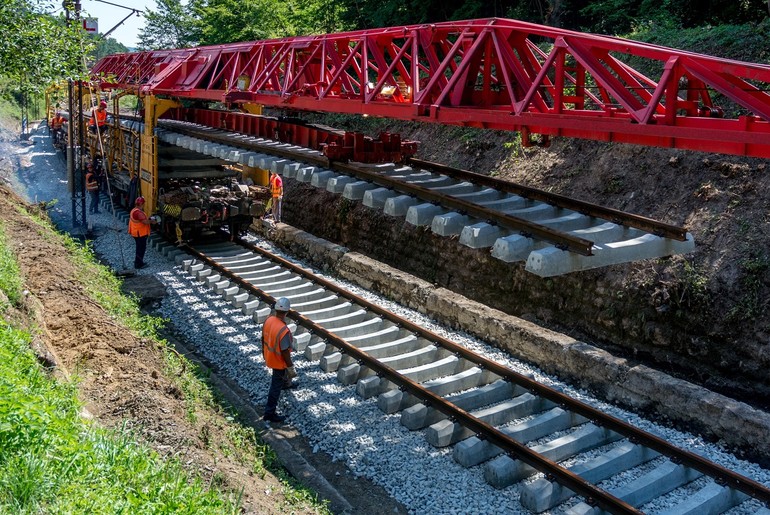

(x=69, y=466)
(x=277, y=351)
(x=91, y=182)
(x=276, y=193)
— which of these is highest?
(x=276, y=193)

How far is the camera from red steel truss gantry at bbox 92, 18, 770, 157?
18.4ft

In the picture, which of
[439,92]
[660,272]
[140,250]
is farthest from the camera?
[140,250]

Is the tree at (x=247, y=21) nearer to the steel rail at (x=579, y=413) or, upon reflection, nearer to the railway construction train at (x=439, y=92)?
the railway construction train at (x=439, y=92)

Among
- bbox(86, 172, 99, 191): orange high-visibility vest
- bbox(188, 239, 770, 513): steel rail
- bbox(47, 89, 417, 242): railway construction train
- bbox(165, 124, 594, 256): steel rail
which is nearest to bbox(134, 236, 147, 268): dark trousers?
bbox(47, 89, 417, 242): railway construction train

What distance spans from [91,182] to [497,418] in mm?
16141

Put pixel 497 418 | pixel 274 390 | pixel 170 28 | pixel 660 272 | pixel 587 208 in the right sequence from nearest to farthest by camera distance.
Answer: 1. pixel 497 418
2. pixel 274 390
3. pixel 587 208
4. pixel 660 272
5. pixel 170 28

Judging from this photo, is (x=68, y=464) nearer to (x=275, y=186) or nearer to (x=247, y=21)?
(x=275, y=186)

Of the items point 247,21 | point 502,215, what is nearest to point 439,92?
point 502,215

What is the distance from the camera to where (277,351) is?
8.03 meters

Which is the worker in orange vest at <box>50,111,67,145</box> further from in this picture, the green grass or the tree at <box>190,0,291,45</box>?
the green grass

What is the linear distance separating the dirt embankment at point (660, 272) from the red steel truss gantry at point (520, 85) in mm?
1951

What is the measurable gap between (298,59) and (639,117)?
7344 mm

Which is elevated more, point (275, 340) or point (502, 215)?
point (502, 215)

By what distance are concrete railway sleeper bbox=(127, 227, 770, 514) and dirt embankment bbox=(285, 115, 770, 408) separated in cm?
262
